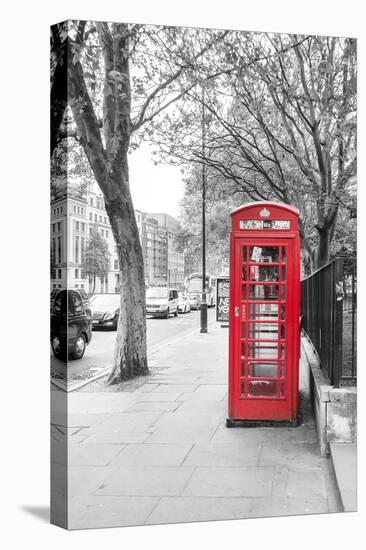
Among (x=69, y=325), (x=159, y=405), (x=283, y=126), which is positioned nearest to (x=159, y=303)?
(x=159, y=405)

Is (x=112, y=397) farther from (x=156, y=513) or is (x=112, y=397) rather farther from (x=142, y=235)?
(x=142, y=235)

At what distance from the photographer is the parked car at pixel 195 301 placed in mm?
5715

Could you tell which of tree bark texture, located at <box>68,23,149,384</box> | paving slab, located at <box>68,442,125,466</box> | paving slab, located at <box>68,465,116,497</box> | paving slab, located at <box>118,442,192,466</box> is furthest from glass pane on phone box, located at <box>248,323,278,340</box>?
paving slab, located at <box>68,465,116,497</box>

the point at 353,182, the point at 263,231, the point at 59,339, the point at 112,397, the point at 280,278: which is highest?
the point at 353,182

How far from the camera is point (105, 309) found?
5.16 meters

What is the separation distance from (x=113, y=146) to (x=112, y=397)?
1.96m

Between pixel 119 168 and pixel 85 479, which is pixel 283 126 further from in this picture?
pixel 85 479

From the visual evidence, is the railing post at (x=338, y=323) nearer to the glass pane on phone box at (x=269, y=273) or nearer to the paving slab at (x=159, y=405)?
the glass pane on phone box at (x=269, y=273)

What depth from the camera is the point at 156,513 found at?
4879 mm

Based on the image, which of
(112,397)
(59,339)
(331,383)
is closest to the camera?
(59,339)

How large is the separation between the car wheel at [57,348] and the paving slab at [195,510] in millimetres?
1305

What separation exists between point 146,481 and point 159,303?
4.55 ft

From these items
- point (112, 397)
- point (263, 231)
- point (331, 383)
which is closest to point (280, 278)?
point (263, 231)

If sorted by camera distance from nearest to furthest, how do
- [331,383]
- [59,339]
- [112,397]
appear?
[59,339] < [112,397] < [331,383]
